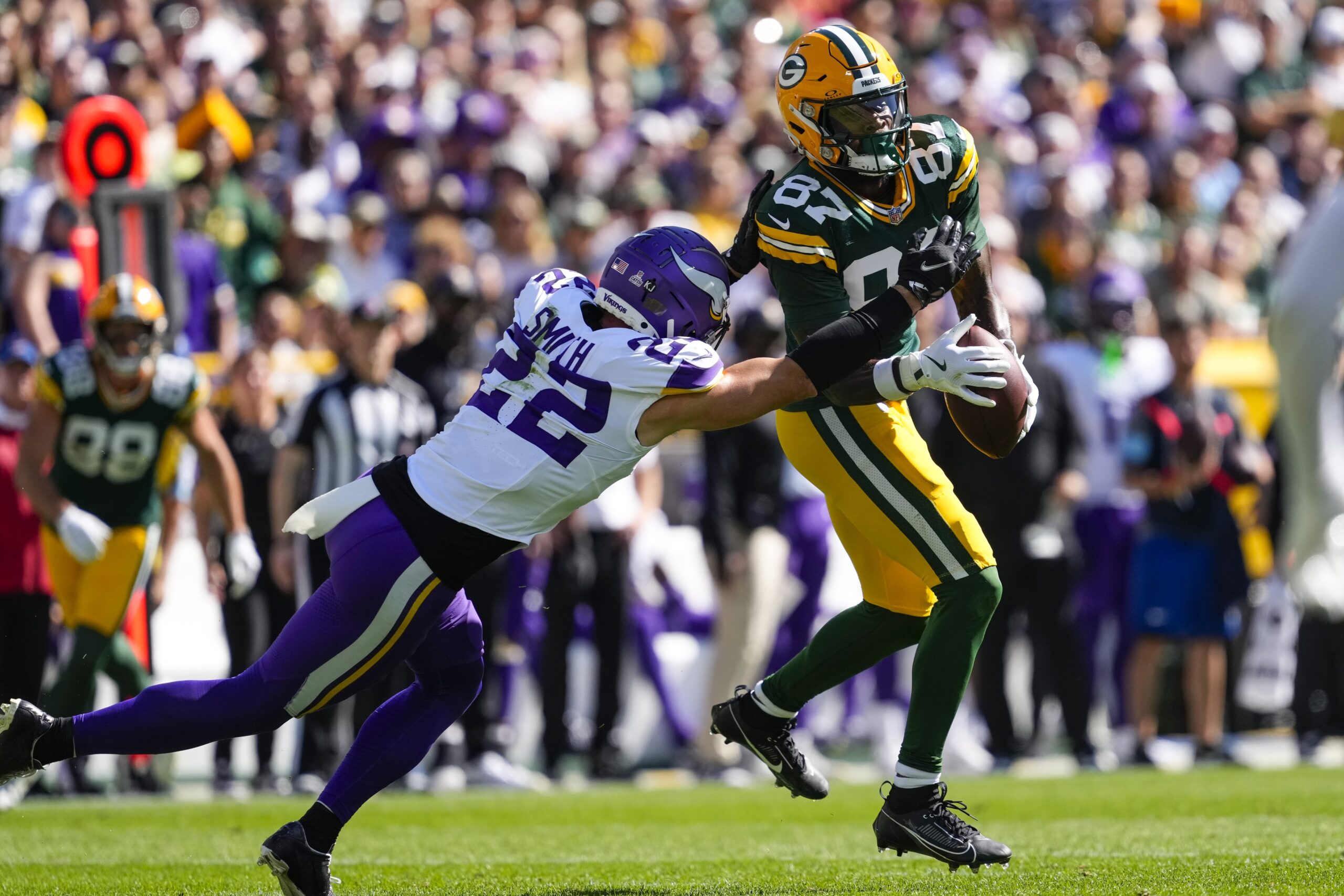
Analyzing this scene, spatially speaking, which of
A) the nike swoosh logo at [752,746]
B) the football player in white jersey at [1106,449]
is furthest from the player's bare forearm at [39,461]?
the football player in white jersey at [1106,449]

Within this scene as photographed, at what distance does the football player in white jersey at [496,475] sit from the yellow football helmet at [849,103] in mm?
478

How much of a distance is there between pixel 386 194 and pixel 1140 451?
455 centimetres

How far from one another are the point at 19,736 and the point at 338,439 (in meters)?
3.70

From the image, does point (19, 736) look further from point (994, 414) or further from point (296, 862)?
point (994, 414)

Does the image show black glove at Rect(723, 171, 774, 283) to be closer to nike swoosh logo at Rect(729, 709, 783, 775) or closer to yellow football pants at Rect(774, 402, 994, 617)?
yellow football pants at Rect(774, 402, 994, 617)

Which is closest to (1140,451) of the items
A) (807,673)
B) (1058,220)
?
(1058,220)

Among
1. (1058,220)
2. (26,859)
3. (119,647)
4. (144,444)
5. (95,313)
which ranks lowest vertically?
(26,859)

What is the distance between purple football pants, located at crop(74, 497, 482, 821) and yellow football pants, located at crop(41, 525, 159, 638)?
3029 mm

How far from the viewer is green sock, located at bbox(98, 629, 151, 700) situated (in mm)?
7590

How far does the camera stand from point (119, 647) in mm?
7621

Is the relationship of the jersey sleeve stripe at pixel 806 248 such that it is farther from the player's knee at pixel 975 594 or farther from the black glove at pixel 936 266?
the player's knee at pixel 975 594

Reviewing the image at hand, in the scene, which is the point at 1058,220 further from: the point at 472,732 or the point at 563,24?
the point at 472,732

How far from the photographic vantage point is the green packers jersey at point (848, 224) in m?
4.92

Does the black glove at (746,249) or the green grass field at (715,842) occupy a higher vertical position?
the black glove at (746,249)
